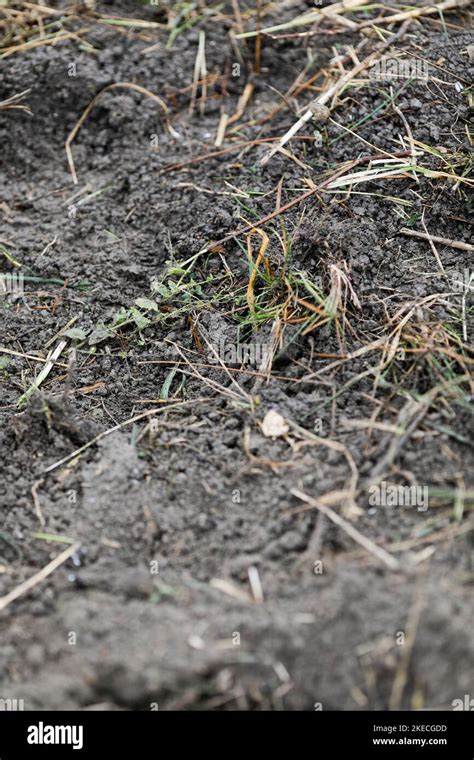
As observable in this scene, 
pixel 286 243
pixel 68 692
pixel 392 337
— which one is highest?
pixel 286 243

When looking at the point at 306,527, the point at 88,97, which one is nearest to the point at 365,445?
the point at 306,527

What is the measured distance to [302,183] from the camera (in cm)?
286

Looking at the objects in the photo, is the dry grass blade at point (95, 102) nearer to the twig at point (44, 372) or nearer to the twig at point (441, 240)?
the twig at point (44, 372)

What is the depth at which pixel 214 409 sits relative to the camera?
248 centimetres

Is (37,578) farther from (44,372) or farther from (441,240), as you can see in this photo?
(441,240)

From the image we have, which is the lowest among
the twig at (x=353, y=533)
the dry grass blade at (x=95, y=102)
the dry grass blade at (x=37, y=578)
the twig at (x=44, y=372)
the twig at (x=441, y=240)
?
the dry grass blade at (x=37, y=578)

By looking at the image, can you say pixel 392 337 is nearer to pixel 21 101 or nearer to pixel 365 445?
pixel 365 445

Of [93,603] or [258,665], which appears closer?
[258,665]

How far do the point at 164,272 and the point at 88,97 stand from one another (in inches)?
40.1

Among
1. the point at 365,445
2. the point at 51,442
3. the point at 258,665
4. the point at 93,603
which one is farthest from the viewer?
the point at 51,442

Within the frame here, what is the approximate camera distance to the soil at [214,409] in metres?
1.88

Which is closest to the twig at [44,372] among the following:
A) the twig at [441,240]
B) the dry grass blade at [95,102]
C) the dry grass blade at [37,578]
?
the dry grass blade at [37,578]

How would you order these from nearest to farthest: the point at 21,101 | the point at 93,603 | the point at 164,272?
the point at 93,603
the point at 164,272
the point at 21,101

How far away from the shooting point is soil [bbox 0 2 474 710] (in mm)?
1883
